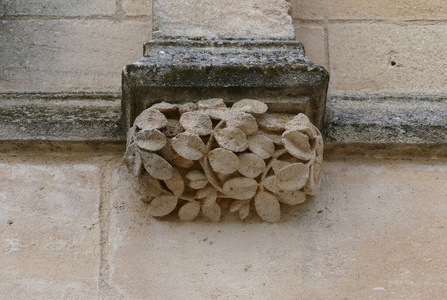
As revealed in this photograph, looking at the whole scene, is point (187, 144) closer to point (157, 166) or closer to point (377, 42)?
point (157, 166)

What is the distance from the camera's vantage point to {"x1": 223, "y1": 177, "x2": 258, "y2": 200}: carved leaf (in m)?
1.85

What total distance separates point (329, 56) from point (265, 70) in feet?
1.94

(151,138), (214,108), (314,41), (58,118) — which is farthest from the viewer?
(314,41)

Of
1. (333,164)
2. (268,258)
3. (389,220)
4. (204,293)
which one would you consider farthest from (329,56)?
(204,293)

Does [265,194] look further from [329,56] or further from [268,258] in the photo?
[329,56]

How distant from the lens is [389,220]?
1958mm

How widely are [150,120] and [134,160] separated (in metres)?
0.12

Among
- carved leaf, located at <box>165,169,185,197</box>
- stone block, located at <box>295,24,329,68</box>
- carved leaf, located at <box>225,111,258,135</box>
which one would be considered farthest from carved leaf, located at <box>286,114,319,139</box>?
stone block, located at <box>295,24,329,68</box>

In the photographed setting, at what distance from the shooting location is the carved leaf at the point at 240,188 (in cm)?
185

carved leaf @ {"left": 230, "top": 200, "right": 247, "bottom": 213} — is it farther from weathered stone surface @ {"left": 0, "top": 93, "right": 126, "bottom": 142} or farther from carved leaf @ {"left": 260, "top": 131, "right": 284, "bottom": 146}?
weathered stone surface @ {"left": 0, "top": 93, "right": 126, "bottom": 142}

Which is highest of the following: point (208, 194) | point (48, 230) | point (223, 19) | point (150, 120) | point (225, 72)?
point (223, 19)

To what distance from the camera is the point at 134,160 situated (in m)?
1.84

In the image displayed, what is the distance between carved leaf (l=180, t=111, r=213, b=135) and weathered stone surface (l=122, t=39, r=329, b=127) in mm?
112

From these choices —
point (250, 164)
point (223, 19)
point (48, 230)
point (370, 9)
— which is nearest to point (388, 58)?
point (370, 9)
